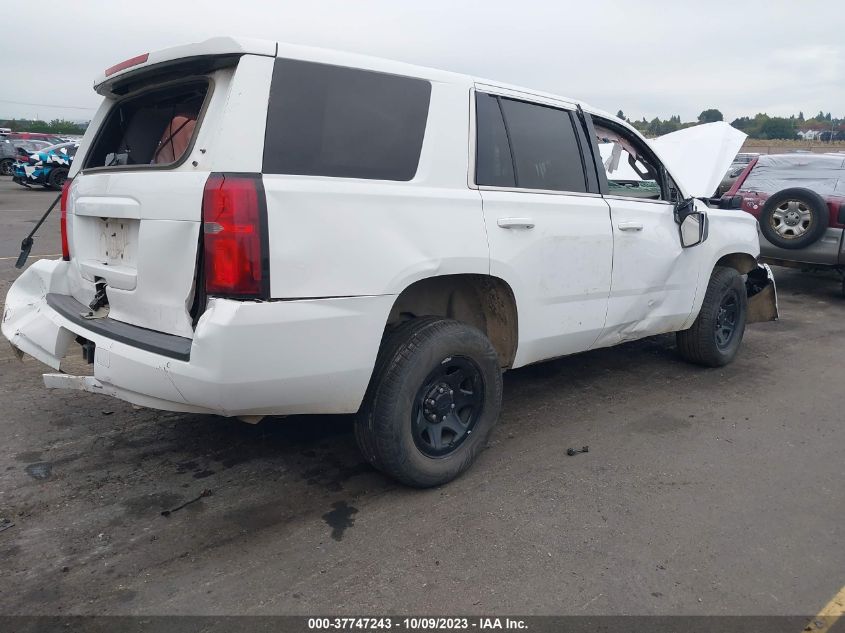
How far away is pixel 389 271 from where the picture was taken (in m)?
2.93

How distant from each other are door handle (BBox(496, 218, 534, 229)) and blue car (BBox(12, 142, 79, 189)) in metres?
20.3

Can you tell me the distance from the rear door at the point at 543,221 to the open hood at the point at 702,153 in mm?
4039

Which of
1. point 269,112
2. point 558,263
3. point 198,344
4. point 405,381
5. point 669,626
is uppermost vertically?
point 269,112

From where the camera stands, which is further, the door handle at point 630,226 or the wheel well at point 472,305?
the door handle at point 630,226

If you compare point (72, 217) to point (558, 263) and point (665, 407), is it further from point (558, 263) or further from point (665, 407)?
point (665, 407)

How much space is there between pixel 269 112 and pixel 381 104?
0.56m

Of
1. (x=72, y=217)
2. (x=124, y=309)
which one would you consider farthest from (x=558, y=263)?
(x=72, y=217)

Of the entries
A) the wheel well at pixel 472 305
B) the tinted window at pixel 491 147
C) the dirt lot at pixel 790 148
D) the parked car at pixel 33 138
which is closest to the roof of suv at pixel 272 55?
the tinted window at pixel 491 147

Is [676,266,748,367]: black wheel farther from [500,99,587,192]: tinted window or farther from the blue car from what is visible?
the blue car

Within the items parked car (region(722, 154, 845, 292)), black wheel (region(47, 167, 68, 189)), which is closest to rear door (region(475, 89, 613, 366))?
parked car (region(722, 154, 845, 292))

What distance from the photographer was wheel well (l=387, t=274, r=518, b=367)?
134 inches

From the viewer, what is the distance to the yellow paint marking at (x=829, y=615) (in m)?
2.44

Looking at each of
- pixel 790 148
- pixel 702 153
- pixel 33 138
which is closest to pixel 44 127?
pixel 33 138

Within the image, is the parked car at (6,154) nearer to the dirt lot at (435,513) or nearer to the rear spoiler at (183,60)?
the dirt lot at (435,513)
